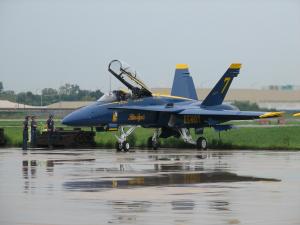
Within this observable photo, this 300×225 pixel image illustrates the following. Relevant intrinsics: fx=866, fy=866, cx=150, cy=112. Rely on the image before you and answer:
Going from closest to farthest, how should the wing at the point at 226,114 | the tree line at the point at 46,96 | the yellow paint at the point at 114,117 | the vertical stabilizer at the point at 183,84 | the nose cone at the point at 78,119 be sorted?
the nose cone at the point at 78,119 → the yellow paint at the point at 114,117 → the wing at the point at 226,114 → the vertical stabilizer at the point at 183,84 → the tree line at the point at 46,96

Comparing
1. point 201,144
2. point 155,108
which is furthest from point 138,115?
point 201,144

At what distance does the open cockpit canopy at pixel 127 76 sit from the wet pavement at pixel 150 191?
8.73 m

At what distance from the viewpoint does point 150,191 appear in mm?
15695

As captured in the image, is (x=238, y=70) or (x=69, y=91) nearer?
(x=238, y=70)

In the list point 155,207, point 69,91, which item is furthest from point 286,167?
point 69,91

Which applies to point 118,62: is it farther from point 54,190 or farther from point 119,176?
point 54,190

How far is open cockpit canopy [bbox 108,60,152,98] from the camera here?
33312 mm

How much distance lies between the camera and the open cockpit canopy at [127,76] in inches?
1312

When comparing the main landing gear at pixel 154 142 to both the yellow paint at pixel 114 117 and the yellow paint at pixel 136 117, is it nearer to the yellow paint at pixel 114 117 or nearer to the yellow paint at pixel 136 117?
the yellow paint at pixel 136 117

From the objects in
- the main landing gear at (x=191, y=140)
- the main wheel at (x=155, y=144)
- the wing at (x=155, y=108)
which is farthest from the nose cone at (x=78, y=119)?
the main landing gear at (x=191, y=140)

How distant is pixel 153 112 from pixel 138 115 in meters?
0.74

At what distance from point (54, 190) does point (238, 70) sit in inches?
816

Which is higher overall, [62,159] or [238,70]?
[238,70]

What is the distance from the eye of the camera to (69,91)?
10681cm
